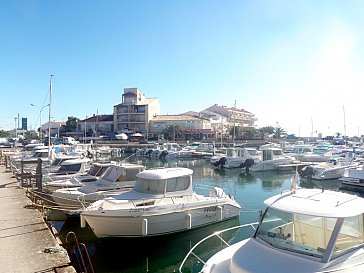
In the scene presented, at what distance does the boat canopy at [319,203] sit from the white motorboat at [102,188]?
11.4 metres

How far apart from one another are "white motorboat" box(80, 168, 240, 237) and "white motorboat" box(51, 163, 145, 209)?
2.85 meters

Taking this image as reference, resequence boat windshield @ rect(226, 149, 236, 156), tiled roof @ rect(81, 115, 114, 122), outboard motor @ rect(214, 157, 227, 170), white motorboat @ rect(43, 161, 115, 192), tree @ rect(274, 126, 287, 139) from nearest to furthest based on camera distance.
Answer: white motorboat @ rect(43, 161, 115, 192), outboard motor @ rect(214, 157, 227, 170), boat windshield @ rect(226, 149, 236, 156), tree @ rect(274, 126, 287, 139), tiled roof @ rect(81, 115, 114, 122)

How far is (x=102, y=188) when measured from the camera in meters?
17.9

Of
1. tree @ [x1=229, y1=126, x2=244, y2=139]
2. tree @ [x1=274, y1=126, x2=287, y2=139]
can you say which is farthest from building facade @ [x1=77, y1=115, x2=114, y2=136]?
tree @ [x1=274, y1=126, x2=287, y2=139]

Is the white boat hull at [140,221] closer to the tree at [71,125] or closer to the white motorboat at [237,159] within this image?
the white motorboat at [237,159]

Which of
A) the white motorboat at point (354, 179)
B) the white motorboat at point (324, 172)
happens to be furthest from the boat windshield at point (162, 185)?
the white motorboat at point (324, 172)

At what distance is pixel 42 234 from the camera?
444 inches

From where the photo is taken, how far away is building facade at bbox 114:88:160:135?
102312 millimetres

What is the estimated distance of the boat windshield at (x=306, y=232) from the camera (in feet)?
20.6

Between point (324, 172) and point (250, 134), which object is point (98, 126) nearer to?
point (250, 134)

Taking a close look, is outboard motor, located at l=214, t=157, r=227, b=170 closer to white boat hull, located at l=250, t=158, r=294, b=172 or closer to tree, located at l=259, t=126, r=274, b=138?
white boat hull, located at l=250, t=158, r=294, b=172

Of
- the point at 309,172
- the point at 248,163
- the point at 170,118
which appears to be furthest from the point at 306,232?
the point at 170,118

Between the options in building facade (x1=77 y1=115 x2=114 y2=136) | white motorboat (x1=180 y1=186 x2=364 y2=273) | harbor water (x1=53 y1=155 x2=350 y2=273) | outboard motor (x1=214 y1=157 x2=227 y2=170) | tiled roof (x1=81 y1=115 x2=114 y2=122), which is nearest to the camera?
white motorboat (x1=180 y1=186 x2=364 y2=273)

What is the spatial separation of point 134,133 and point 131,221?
3421 inches
